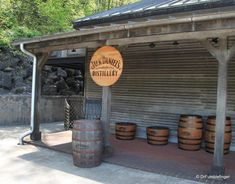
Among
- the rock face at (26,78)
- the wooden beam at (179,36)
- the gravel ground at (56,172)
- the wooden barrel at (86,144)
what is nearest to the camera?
the wooden beam at (179,36)

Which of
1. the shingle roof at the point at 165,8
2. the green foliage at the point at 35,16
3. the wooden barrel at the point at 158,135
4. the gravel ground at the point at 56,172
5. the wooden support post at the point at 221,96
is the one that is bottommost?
the gravel ground at the point at 56,172

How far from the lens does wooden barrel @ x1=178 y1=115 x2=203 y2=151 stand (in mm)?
6621

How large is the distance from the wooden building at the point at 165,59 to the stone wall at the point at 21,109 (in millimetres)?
2700

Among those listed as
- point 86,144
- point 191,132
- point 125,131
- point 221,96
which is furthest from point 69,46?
point 221,96

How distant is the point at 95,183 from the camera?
4641mm

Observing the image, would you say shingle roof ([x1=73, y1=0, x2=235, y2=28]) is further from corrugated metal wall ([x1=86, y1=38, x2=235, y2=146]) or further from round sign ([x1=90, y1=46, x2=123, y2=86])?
round sign ([x1=90, y1=46, x2=123, y2=86])

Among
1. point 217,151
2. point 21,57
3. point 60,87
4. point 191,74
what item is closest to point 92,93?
point 191,74

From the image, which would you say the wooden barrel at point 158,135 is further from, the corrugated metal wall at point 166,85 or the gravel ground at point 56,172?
the gravel ground at point 56,172

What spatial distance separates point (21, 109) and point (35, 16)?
7.84 metres

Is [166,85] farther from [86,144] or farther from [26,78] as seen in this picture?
[26,78]

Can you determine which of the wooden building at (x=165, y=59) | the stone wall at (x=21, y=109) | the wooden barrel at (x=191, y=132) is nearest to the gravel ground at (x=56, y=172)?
the wooden building at (x=165, y=59)

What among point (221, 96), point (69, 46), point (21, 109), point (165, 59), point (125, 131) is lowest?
point (125, 131)

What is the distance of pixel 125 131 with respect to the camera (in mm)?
7828

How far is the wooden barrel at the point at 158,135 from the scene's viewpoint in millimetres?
7233
